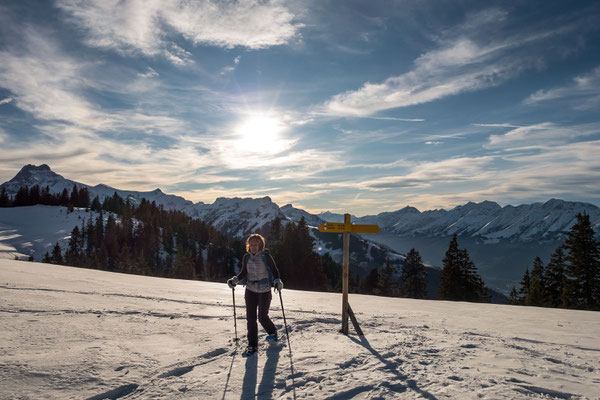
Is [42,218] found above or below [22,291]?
above

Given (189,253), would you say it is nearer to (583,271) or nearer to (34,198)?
(583,271)

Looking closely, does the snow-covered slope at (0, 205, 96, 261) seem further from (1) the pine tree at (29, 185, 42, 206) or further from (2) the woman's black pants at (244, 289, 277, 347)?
(2) the woman's black pants at (244, 289, 277, 347)

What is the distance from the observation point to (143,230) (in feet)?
357

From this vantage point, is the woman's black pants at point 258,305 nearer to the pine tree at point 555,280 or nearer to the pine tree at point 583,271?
the pine tree at point 583,271

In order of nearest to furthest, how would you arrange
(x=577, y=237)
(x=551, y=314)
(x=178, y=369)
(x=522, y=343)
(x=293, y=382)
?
(x=293, y=382) < (x=178, y=369) < (x=522, y=343) < (x=551, y=314) < (x=577, y=237)

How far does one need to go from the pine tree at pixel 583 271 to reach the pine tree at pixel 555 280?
Result: 3743mm

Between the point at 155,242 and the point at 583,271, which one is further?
the point at 155,242

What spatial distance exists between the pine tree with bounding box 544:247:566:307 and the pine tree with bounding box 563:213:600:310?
12.3 feet

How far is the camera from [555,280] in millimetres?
39781

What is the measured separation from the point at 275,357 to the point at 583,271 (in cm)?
3866

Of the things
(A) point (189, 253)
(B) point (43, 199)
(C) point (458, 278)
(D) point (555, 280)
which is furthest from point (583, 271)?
(B) point (43, 199)

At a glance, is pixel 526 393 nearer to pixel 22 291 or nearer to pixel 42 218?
pixel 22 291

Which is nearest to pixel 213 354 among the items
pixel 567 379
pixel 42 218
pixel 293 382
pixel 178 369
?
pixel 178 369

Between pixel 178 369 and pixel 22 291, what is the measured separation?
29.0ft
